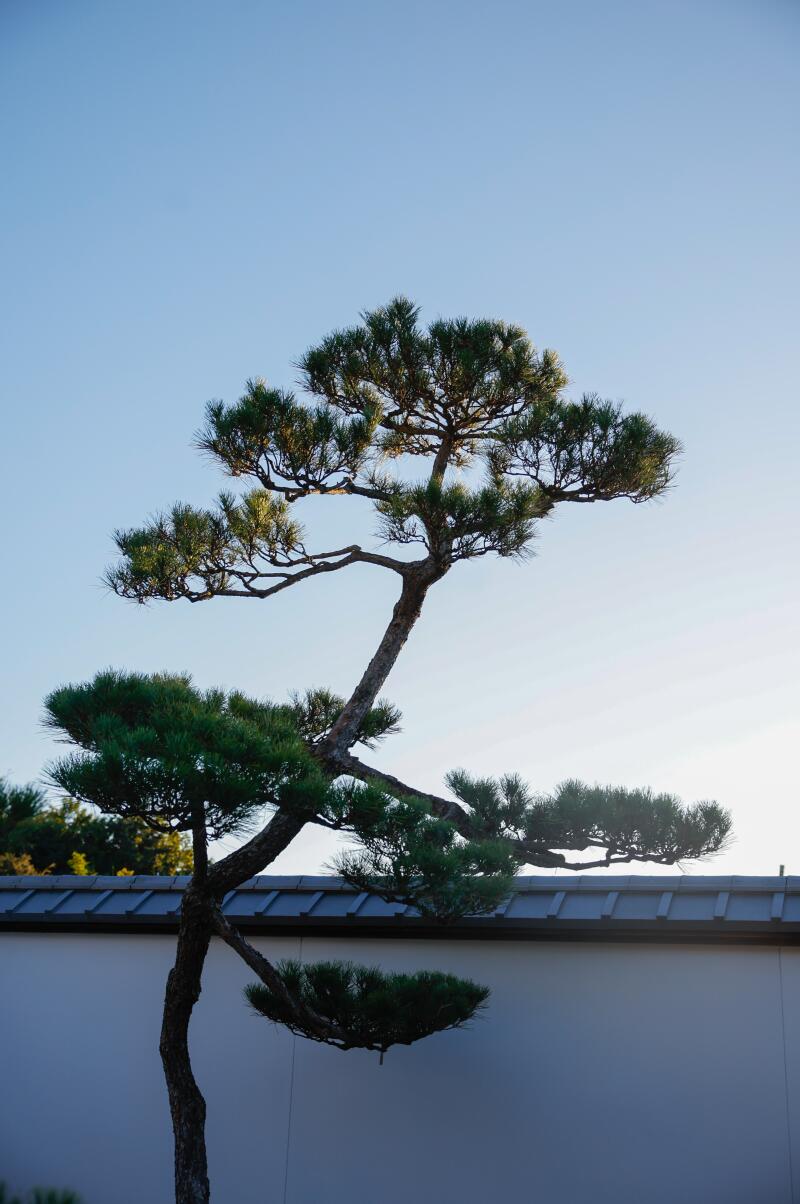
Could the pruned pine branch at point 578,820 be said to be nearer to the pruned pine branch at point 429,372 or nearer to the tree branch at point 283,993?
the tree branch at point 283,993

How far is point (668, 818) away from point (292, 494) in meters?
2.67

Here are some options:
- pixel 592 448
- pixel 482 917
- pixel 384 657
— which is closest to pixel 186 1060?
pixel 482 917

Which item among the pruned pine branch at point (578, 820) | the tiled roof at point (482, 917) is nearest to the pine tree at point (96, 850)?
the tiled roof at point (482, 917)

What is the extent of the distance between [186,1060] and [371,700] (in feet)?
6.19

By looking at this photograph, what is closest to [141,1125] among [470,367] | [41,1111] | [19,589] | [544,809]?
[41,1111]

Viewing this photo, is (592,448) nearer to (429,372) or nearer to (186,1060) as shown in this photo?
(429,372)

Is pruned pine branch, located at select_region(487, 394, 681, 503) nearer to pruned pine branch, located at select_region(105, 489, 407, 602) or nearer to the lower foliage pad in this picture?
pruned pine branch, located at select_region(105, 489, 407, 602)

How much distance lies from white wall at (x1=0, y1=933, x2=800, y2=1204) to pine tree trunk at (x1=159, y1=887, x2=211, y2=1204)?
89 centimetres

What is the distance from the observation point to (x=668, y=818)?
17.1 feet

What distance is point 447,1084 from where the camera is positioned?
16.3ft

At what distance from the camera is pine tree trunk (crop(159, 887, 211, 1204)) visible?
427 centimetres

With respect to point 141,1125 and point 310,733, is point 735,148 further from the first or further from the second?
point 141,1125

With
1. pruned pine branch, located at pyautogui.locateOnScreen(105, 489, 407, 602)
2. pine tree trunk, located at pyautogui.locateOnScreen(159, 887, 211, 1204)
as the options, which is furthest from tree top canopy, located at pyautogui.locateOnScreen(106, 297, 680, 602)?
pine tree trunk, located at pyautogui.locateOnScreen(159, 887, 211, 1204)

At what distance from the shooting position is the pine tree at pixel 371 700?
408 cm
